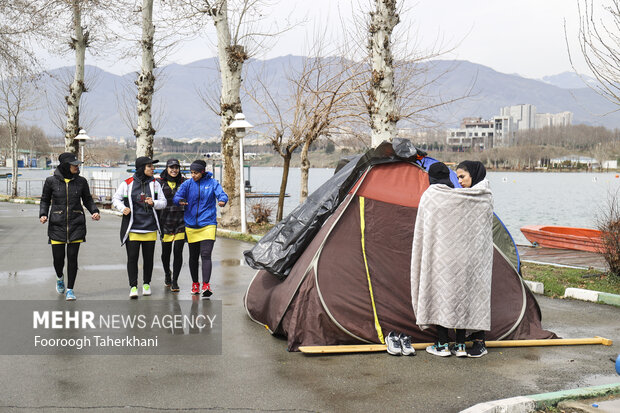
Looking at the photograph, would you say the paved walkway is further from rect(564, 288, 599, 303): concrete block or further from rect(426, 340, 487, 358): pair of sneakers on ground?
rect(564, 288, 599, 303): concrete block

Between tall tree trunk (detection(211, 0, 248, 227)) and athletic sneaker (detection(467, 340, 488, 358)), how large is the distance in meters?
13.2

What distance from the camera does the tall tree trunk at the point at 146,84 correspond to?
22.1m

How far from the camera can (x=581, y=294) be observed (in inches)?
379

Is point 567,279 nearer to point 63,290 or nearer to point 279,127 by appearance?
point 63,290

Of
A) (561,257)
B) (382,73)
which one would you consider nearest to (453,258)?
(382,73)

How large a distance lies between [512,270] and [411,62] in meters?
15.3

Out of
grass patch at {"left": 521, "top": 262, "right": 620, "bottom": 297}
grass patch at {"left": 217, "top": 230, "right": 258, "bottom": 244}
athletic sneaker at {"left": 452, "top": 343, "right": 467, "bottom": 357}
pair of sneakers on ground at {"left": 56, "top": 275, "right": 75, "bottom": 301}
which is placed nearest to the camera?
athletic sneaker at {"left": 452, "top": 343, "right": 467, "bottom": 357}

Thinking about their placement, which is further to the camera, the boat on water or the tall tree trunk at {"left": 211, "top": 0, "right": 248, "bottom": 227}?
Answer: the tall tree trunk at {"left": 211, "top": 0, "right": 248, "bottom": 227}

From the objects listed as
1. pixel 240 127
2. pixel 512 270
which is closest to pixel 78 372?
pixel 512 270

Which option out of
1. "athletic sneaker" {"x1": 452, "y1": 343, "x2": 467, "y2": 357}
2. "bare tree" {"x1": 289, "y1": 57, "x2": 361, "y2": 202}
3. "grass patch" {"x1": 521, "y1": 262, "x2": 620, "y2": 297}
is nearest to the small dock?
"grass patch" {"x1": 521, "y1": 262, "x2": 620, "y2": 297}

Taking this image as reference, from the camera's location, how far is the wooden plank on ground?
6402 mm

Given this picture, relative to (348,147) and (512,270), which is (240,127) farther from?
(348,147)

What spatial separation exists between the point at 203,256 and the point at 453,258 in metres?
3.91

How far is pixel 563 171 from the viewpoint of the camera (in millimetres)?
183500
